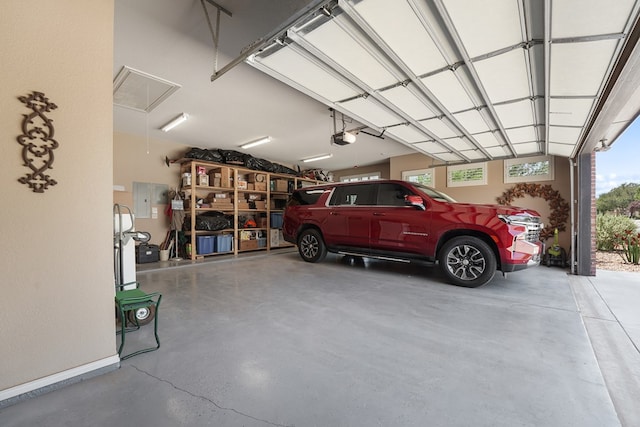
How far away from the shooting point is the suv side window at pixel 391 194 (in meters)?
4.46

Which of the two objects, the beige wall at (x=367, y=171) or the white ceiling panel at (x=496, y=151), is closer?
the white ceiling panel at (x=496, y=151)

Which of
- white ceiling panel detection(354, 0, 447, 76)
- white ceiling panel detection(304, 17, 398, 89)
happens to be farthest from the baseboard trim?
white ceiling panel detection(354, 0, 447, 76)

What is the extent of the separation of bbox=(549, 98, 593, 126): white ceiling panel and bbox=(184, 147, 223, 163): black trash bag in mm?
6631

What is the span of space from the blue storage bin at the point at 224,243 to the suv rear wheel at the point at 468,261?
5327 mm

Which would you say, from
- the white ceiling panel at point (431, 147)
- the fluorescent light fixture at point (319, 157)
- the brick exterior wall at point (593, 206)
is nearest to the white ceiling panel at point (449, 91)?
the white ceiling panel at point (431, 147)

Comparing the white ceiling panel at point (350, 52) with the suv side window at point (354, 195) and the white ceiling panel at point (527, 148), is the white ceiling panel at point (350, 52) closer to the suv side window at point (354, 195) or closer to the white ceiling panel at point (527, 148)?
the suv side window at point (354, 195)

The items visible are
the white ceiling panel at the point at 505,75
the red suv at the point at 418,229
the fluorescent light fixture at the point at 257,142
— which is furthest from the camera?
the fluorescent light fixture at the point at 257,142

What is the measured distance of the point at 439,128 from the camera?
4.30m

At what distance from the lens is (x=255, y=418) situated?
128cm

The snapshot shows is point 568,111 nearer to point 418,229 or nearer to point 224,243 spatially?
point 418,229

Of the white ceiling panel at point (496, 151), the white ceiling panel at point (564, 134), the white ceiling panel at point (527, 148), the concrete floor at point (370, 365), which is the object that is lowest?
the concrete floor at point (370, 365)

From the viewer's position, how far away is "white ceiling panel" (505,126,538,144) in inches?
165

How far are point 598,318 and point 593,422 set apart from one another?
2.07 m

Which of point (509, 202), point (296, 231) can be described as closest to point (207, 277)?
point (296, 231)
